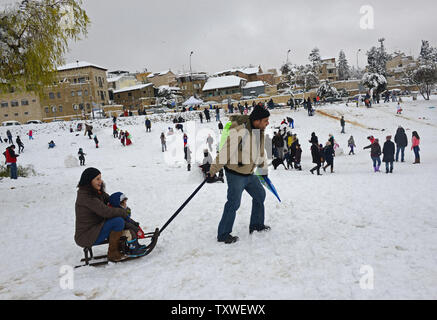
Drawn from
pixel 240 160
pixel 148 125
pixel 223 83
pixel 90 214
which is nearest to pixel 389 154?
pixel 240 160

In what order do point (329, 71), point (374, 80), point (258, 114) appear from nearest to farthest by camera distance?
point (258, 114)
point (374, 80)
point (329, 71)

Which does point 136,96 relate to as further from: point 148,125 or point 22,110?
point 148,125

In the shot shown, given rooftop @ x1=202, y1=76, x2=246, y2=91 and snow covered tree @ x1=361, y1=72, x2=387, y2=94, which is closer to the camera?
snow covered tree @ x1=361, y1=72, x2=387, y2=94

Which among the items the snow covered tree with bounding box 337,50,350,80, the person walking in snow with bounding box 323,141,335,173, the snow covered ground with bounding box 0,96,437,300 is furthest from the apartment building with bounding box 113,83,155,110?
the snow covered ground with bounding box 0,96,437,300

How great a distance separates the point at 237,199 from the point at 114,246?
78.7 inches

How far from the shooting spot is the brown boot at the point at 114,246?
13.9 feet

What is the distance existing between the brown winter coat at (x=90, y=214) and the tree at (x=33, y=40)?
6.44 meters

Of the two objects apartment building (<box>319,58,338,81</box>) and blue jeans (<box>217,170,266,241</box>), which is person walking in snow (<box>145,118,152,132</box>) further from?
apartment building (<box>319,58,338,81</box>)

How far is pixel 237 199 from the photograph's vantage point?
4.50 m

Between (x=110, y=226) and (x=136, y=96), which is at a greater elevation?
(x=136, y=96)

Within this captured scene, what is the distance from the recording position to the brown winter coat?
13.4 feet

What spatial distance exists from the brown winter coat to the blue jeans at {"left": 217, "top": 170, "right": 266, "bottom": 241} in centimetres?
164

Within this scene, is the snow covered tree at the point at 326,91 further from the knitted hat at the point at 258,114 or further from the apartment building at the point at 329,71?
the knitted hat at the point at 258,114

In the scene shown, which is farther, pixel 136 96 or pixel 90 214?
pixel 136 96
